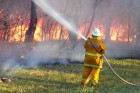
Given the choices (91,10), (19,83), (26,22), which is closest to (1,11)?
(26,22)

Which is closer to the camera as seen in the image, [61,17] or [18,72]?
[18,72]

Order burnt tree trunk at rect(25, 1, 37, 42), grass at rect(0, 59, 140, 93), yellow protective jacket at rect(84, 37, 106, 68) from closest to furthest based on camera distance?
grass at rect(0, 59, 140, 93) → yellow protective jacket at rect(84, 37, 106, 68) → burnt tree trunk at rect(25, 1, 37, 42)

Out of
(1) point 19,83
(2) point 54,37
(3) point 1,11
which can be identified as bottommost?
(1) point 19,83

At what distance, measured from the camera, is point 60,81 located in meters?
10.2

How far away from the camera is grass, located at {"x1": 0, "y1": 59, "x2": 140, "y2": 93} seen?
9.04 metres

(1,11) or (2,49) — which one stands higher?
(1,11)

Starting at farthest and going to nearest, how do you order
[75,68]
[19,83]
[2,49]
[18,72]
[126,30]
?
[126,30] → [2,49] → [75,68] → [18,72] → [19,83]

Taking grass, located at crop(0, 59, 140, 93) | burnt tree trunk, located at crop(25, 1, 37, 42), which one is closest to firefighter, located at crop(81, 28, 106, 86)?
Result: grass, located at crop(0, 59, 140, 93)

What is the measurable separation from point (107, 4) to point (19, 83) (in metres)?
11.1

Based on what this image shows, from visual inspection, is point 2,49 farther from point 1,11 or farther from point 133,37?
point 133,37

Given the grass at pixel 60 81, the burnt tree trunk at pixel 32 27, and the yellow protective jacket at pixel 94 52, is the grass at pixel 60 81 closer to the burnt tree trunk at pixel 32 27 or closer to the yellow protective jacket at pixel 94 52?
the yellow protective jacket at pixel 94 52

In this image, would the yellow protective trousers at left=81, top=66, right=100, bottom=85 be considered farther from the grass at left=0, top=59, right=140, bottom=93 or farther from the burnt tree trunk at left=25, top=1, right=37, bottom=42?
the burnt tree trunk at left=25, top=1, right=37, bottom=42

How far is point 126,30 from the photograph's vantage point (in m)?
22.9

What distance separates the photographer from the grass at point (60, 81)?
904 centimetres
